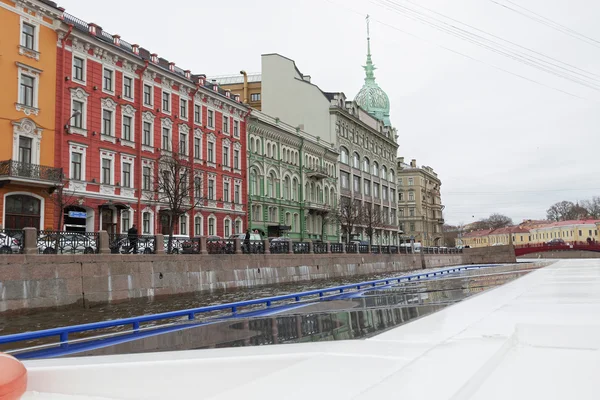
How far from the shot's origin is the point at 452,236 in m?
149

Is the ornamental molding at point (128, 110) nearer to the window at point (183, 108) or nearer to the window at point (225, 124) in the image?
the window at point (183, 108)

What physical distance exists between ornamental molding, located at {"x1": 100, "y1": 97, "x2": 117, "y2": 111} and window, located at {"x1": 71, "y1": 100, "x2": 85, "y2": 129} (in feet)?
4.75

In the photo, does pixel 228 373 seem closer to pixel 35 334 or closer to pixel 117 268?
pixel 35 334

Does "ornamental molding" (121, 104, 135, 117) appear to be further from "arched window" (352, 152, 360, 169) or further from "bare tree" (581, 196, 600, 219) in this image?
"bare tree" (581, 196, 600, 219)

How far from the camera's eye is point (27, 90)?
1059 inches

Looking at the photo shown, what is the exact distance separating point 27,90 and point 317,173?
31495 mm

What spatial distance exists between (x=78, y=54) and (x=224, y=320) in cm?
2396

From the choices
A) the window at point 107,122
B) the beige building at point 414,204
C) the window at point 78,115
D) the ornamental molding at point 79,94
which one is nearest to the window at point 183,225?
the window at point 107,122

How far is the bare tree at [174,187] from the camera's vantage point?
3013 cm

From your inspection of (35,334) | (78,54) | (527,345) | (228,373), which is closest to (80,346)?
(35,334)

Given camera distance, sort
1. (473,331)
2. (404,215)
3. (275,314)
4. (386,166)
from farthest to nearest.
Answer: (404,215) → (386,166) → (275,314) → (473,331)

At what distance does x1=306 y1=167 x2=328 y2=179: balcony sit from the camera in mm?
53612

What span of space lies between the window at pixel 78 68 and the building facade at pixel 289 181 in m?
17.1

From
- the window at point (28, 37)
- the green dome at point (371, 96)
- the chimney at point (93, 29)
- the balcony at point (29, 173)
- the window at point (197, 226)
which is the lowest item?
the window at point (197, 226)
